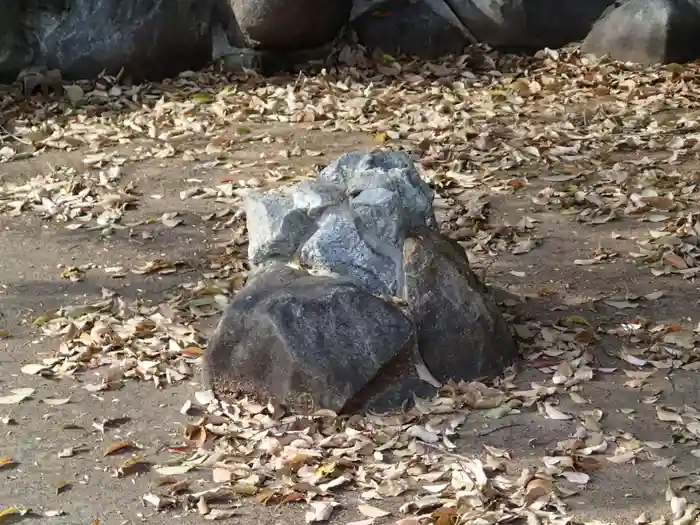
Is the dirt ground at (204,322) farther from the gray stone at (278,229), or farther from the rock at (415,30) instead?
the rock at (415,30)

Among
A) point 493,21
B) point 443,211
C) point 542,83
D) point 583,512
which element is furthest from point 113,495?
point 493,21

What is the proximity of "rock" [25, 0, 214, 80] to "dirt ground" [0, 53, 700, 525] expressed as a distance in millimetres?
1210

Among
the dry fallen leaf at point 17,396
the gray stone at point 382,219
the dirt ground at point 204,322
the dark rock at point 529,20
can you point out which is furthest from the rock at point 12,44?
the gray stone at point 382,219

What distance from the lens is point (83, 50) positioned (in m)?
6.88

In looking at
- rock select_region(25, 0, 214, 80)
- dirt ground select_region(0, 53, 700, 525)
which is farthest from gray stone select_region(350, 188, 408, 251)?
rock select_region(25, 0, 214, 80)

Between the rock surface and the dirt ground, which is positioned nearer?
the dirt ground

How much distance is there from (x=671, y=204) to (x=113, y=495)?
2934 millimetres

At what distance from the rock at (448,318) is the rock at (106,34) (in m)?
3.99

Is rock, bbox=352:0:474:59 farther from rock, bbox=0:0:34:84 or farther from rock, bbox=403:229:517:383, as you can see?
rock, bbox=403:229:517:383

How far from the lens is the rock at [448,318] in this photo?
11.2ft

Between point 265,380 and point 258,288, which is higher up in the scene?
point 258,288

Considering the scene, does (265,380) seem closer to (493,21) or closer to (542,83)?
(542,83)

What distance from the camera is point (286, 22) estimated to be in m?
6.93

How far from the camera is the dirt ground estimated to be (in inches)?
115
